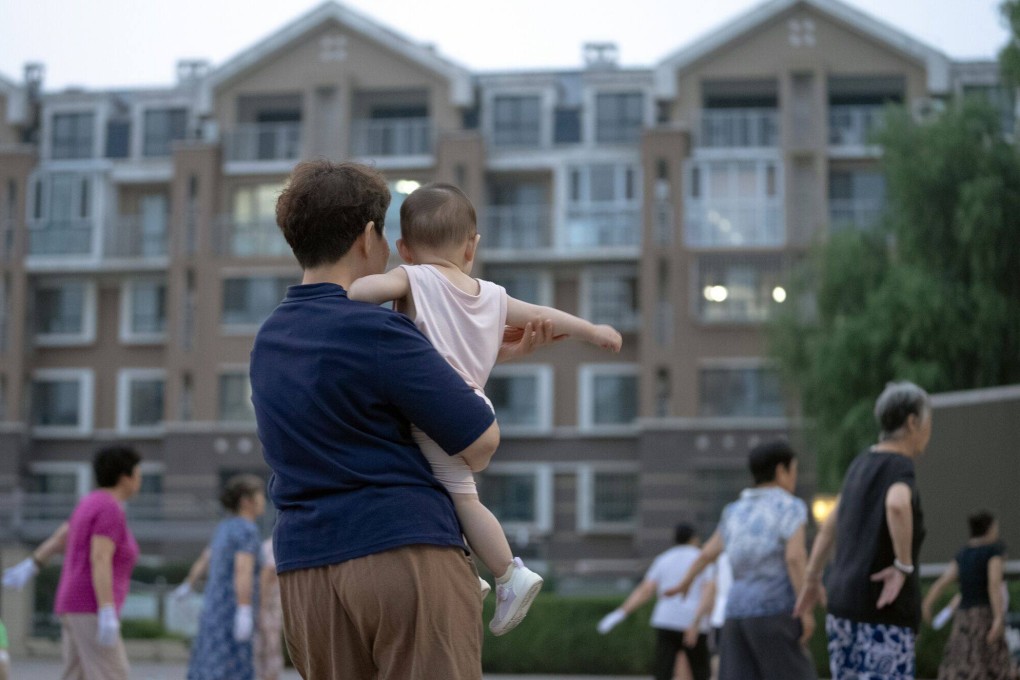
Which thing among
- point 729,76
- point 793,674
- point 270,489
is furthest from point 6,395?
point 270,489

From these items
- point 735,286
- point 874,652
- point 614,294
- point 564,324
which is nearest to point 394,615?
point 564,324

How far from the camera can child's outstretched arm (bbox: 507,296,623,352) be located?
4.09 metres

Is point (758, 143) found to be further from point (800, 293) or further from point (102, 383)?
point (102, 383)

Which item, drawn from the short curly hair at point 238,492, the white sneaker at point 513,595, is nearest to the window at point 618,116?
the short curly hair at point 238,492

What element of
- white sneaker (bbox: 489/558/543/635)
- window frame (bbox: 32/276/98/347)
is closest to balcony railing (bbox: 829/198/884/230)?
window frame (bbox: 32/276/98/347)

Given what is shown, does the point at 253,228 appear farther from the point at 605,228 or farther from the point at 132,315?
the point at 605,228

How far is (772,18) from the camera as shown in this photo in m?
45.8

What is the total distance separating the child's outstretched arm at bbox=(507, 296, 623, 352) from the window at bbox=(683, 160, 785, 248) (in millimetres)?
41409

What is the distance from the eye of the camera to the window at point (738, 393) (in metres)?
44.8

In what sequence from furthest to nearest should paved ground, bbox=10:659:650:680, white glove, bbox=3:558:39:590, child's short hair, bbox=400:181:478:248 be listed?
paved ground, bbox=10:659:650:680, white glove, bbox=3:558:39:590, child's short hair, bbox=400:181:478:248

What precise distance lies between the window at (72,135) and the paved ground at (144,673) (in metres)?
31.4

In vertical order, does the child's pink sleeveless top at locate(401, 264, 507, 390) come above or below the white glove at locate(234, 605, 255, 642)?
above

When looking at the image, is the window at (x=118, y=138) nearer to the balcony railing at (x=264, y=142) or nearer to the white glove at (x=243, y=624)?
the balcony railing at (x=264, y=142)

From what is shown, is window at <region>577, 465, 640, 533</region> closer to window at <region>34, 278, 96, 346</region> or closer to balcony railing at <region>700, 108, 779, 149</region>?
balcony railing at <region>700, 108, 779, 149</region>
